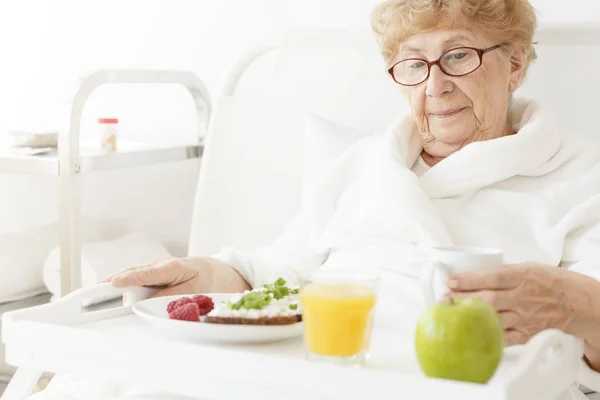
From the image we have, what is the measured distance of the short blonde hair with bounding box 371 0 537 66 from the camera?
73.0 inches

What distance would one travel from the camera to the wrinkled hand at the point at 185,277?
1.65 metres

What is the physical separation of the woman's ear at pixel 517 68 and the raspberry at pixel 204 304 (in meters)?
0.85

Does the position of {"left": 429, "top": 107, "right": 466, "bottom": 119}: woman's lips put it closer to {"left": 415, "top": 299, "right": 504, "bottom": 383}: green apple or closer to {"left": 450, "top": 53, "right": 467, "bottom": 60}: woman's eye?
{"left": 450, "top": 53, "right": 467, "bottom": 60}: woman's eye

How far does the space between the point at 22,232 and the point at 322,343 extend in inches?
66.3

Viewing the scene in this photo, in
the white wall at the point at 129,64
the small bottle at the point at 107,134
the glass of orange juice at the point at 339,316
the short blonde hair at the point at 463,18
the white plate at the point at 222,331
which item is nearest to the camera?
the glass of orange juice at the point at 339,316

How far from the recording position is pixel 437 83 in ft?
6.14

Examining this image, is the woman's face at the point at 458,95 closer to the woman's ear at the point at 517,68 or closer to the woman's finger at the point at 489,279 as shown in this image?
the woman's ear at the point at 517,68

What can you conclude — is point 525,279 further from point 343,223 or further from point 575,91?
point 575,91

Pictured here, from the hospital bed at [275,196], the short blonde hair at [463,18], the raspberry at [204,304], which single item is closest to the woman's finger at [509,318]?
the hospital bed at [275,196]

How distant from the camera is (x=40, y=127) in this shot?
125 inches

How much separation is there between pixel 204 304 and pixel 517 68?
889 mm

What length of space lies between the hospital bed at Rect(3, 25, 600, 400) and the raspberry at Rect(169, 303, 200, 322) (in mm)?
80

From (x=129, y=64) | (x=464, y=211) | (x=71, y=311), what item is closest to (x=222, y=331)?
(x=71, y=311)

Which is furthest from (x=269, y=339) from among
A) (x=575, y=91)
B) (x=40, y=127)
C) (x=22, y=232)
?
(x=40, y=127)
